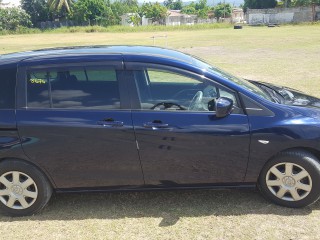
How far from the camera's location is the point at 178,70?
11.9 feet

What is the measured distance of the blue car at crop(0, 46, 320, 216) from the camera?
3.54 meters

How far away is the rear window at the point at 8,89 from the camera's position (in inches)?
142

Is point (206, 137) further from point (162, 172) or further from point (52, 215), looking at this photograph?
point (52, 215)

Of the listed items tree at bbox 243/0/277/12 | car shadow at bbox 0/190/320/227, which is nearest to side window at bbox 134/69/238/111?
car shadow at bbox 0/190/320/227

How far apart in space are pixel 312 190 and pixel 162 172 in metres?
1.51

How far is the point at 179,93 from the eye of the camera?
387 cm

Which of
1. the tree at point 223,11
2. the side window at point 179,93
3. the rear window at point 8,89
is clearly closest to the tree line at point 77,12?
the tree at point 223,11

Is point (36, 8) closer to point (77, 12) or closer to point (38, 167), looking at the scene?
point (77, 12)

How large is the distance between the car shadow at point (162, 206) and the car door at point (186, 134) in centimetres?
29

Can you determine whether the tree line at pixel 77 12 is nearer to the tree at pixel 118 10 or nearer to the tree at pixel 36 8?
the tree at pixel 36 8

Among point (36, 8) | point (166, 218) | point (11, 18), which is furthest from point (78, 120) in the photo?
point (36, 8)

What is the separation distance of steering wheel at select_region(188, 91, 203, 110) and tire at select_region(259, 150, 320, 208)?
0.92 meters

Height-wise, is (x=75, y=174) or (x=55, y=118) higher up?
(x=55, y=118)

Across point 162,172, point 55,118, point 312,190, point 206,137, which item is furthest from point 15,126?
point 312,190
